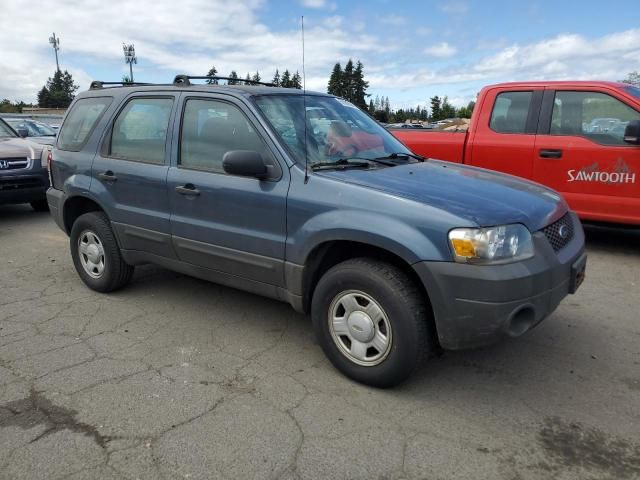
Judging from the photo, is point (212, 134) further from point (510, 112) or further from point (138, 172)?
point (510, 112)

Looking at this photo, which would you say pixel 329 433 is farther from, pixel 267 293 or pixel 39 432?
pixel 39 432

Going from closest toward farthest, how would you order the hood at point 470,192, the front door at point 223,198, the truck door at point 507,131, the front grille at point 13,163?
1. the hood at point 470,192
2. the front door at point 223,198
3. the truck door at point 507,131
4. the front grille at point 13,163

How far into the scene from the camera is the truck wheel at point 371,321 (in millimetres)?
2959

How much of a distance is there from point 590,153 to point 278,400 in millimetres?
4565

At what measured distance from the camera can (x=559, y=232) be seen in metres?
3.29

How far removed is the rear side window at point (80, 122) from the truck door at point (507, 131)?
4.17 metres

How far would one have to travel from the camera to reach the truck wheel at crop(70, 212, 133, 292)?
4609mm

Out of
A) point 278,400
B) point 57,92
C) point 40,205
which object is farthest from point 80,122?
point 57,92

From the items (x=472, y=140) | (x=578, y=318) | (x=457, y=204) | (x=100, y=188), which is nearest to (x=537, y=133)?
(x=472, y=140)

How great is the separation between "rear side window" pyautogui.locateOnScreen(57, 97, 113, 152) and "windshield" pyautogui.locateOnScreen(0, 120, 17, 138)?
466cm

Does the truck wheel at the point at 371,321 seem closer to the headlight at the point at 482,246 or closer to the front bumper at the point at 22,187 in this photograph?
the headlight at the point at 482,246

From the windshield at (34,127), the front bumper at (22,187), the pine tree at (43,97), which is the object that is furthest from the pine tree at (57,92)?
the front bumper at (22,187)

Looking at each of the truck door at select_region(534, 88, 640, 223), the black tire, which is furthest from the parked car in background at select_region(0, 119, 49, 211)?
the truck door at select_region(534, 88, 640, 223)

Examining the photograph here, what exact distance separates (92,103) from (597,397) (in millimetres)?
4541
